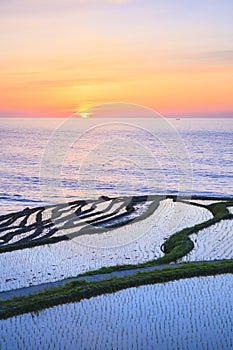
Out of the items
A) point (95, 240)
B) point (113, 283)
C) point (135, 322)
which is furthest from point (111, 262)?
point (135, 322)

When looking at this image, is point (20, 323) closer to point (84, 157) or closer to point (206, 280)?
point (206, 280)

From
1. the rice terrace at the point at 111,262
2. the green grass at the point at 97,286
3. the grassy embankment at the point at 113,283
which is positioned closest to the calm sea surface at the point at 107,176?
the rice terrace at the point at 111,262

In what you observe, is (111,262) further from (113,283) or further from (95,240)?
(95,240)

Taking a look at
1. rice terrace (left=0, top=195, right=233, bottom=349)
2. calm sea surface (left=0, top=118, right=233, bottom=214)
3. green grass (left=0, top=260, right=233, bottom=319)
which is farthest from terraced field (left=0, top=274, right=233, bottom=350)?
calm sea surface (left=0, top=118, right=233, bottom=214)

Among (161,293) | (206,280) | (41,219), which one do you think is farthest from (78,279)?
(41,219)

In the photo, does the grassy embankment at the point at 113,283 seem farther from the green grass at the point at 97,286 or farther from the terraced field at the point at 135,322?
the terraced field at the point at 135,322

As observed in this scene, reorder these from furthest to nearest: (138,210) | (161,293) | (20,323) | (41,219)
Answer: (138,210)
(41,219)
(161,293)
(20,323)

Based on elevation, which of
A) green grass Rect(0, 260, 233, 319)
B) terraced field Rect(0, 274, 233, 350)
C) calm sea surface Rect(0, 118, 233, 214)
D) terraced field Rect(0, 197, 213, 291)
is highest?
calm sea surface Rect(0, 118, 233, 214)

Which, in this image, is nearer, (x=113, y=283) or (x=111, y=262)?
(x=113, y=283)

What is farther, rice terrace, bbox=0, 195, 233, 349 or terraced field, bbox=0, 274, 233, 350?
rice terrace, bbox=0, 195, 233, 349

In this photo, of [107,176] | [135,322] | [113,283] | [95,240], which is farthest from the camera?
[107,176]

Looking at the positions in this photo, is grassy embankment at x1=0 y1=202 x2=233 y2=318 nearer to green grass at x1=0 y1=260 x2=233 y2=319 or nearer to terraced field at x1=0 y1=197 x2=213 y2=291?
green grass at x1=0 y1=260 x2=233 y2=319
